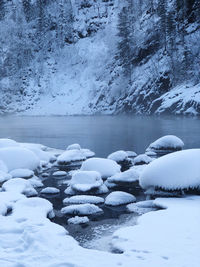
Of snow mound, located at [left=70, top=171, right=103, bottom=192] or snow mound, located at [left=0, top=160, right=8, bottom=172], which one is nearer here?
snow mound, located at [left=70, top=171, right=103, bottom=192]

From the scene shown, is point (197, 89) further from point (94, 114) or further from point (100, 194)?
point (100, 194)

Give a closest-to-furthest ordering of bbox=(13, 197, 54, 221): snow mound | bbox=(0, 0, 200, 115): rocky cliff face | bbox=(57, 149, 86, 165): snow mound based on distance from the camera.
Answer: bbox=(13, 197, 54, 221): snow mound < bbox=(57, 149, 86, 165): snow mound < bbox=(0, 0, 200, 115): rocky cliff face

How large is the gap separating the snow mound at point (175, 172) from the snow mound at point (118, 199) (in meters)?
0.81

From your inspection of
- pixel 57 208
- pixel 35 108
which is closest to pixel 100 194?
pixel 57 208

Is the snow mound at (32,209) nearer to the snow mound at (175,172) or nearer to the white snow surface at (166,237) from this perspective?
the white snow surface at (166,237)

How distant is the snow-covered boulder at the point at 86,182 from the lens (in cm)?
1044

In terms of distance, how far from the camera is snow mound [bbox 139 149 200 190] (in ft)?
31.0

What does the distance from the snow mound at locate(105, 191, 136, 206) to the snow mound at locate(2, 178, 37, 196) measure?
8.59 feet

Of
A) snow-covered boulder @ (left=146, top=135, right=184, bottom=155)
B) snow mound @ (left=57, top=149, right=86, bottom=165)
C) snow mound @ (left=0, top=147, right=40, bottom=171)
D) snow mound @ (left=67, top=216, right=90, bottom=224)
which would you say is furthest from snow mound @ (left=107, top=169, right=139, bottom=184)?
snow-covered boulder @ (left=146, top=135, right=184, bottom=155)

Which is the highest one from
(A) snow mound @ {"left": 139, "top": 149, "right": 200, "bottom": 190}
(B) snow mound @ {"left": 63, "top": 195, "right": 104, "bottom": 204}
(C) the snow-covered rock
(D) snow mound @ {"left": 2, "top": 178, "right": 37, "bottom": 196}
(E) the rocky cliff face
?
(E) the rocky cliff face

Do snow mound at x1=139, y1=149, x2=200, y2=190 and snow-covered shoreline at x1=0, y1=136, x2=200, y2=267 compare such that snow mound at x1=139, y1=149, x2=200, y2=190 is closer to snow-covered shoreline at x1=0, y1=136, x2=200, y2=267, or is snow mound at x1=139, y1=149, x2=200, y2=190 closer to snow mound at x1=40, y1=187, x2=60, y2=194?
snow-covered shoreline at x1=0, y1=136, x2=200, y2=267

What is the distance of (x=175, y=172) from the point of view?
9578mm

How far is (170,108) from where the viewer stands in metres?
43.7

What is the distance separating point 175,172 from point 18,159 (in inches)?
289
